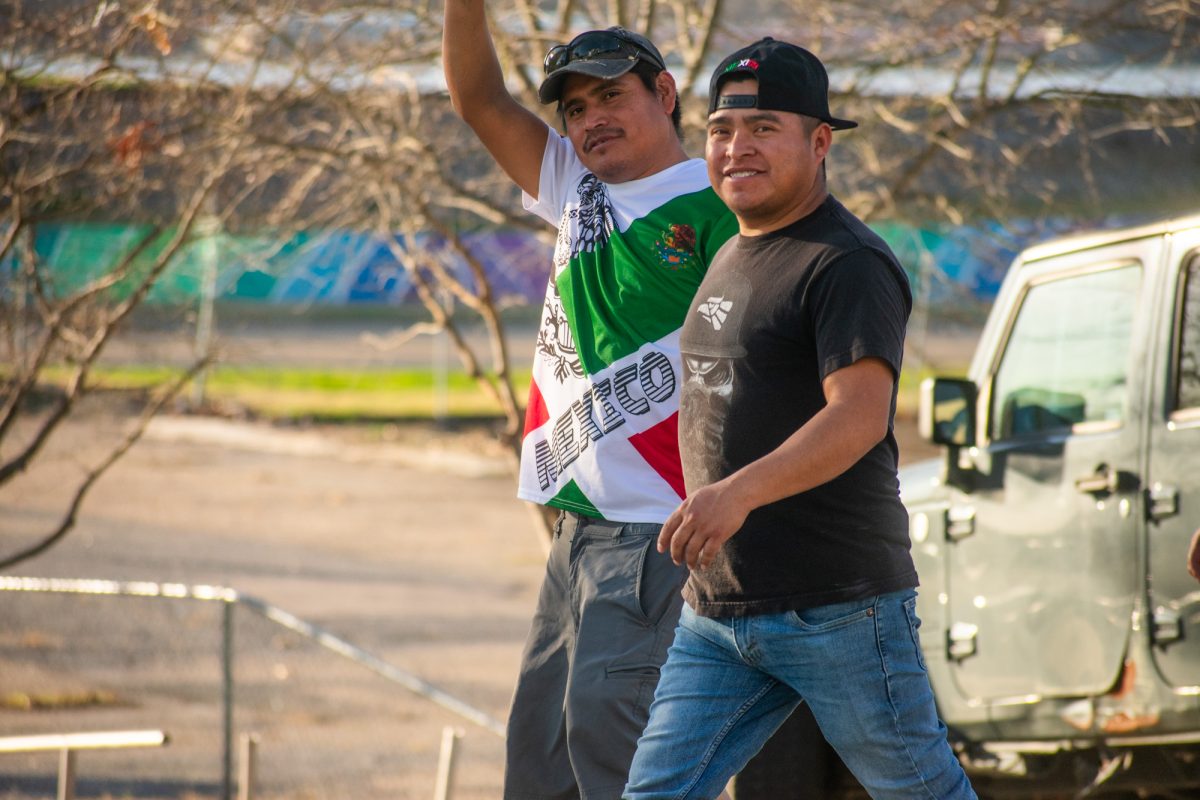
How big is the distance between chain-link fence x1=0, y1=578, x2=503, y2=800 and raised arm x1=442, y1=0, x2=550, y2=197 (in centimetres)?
270

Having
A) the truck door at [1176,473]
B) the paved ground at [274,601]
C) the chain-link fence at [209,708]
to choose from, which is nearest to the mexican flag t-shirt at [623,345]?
the truck door at [1176,473]

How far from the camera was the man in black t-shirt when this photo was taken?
2711mm

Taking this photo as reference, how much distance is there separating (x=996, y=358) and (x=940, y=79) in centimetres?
189

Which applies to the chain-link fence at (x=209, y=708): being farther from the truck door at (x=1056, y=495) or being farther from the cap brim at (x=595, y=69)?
the cap brim at (x=595, y=69)

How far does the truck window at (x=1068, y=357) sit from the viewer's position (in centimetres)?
475

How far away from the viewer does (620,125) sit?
350 centimetres

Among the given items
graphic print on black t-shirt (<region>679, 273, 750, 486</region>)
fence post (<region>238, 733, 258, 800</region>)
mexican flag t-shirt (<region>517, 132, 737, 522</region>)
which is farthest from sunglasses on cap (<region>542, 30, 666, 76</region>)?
fence post (<region>238, 733, 258, 800</region>)

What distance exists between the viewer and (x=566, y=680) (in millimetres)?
3475

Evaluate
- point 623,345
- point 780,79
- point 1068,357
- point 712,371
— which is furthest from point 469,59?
point 1068,357

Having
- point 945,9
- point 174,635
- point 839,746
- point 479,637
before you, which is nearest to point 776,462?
point 839,746

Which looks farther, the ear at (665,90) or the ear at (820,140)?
the ear at (665,90)

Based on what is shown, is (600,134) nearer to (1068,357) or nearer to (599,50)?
(599,50)

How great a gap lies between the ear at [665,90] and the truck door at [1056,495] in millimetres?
1859

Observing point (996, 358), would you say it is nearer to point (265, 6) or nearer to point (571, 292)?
point (571, 292)
